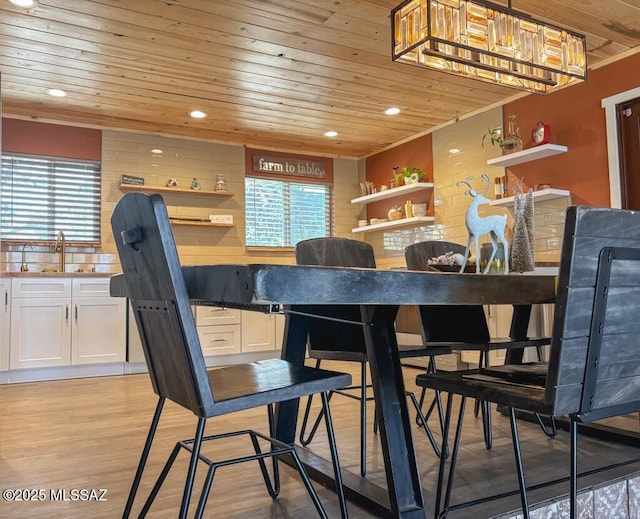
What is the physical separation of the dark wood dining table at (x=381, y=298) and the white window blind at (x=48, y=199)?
13.1ft

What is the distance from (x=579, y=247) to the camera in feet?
3.76

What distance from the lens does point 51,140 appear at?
5.30m

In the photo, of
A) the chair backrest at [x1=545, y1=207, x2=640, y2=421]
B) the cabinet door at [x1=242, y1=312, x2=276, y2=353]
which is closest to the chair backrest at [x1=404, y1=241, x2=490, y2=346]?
the chair backrest at [x1=545, y1=207, x2=640, y2=421]

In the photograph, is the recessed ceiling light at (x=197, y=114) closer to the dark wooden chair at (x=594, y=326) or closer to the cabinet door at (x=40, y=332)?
the cabinet door at (x=40, y=332)

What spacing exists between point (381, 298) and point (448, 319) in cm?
170

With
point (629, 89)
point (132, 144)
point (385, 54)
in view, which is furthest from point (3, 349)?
point (629, 89)

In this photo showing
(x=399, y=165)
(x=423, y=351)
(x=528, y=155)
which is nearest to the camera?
(x=423, y=351)

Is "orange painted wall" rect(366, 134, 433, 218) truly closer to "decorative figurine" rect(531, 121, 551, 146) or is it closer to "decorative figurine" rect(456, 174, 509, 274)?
"decorative figurine" rect(531, 121, 551, 146)

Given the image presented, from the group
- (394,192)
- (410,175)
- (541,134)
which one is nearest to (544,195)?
(541,134)

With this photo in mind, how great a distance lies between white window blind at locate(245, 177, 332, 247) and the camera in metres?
6.29

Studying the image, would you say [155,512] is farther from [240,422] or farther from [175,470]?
[240,422]

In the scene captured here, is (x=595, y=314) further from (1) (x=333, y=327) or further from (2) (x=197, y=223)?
(2) (x=197, y=223)

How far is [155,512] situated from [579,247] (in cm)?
154

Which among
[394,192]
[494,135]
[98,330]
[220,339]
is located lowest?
[220,339]
